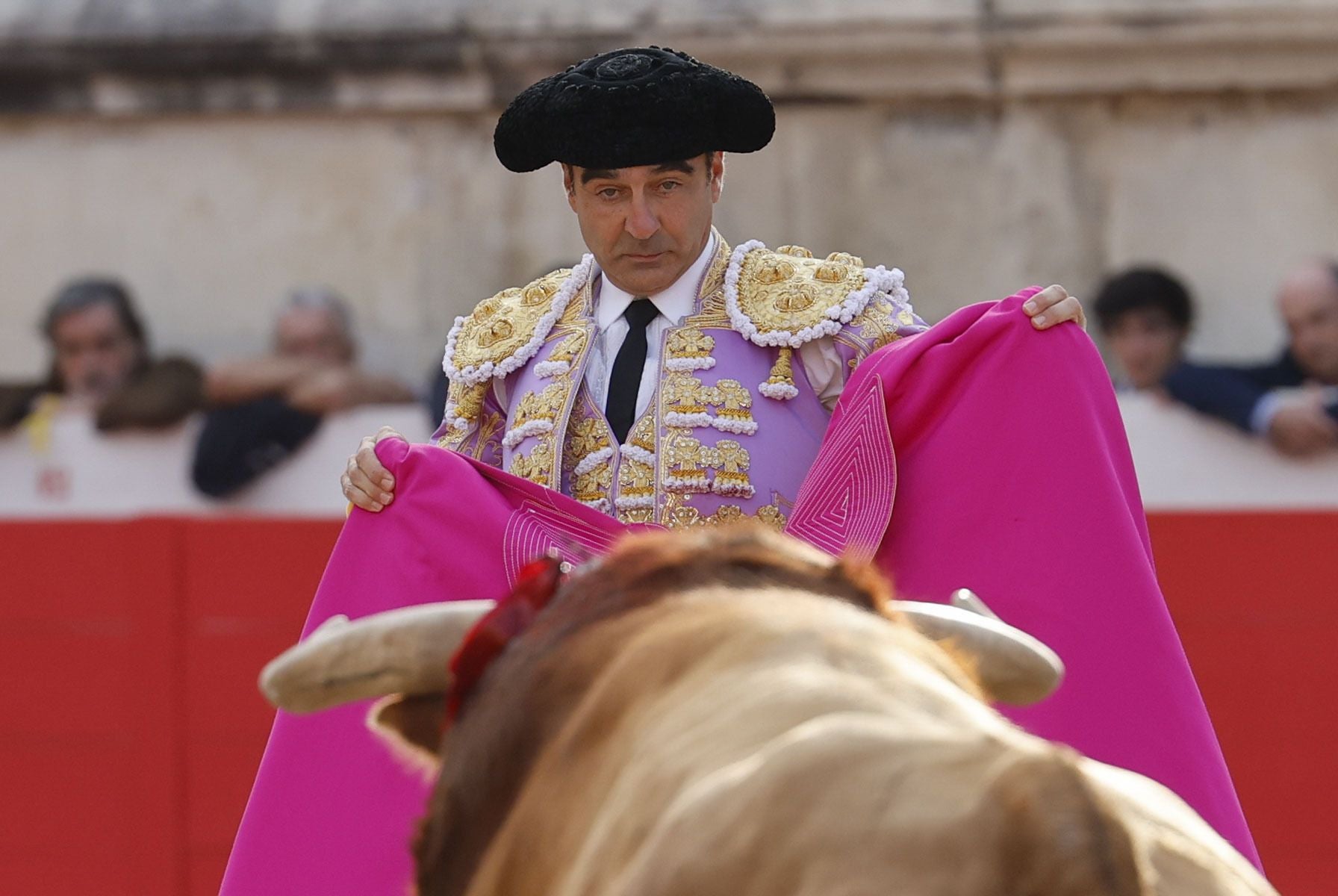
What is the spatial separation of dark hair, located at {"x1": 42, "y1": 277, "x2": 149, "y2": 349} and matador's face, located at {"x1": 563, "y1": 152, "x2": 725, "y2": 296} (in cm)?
359

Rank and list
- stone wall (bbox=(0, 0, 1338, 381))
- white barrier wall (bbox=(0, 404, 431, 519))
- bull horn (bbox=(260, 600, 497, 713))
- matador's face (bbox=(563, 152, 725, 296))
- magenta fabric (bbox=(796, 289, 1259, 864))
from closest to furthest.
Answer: bull horn (bbox=(260, 600, 497, 713)) → magenta fabric (bbox=(796, 289, 1259, 864)) → matador's face (bbox=(563, 152, 725, 296)) → white barrier wall (bbox=(0, 404, 431, 519)) → stone wall (bbox=(0, 0, 1338, 381))

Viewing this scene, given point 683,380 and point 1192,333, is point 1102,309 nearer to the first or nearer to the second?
point 1192,333

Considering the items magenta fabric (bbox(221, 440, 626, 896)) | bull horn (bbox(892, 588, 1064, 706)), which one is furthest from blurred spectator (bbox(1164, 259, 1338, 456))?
bull horn (bbox(892, 588, 1064, 706))

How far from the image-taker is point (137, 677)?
4977 millimetres

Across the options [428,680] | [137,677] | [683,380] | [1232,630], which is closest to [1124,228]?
[1232,630]

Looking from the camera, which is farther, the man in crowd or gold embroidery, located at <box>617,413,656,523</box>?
gold embroidery, located at <box>617,413,656,523</box>

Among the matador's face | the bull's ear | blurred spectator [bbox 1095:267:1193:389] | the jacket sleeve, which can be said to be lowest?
the jacket sleeve

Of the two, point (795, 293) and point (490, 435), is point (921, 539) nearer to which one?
point (795, 293)

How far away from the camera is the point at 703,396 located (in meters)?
2.59

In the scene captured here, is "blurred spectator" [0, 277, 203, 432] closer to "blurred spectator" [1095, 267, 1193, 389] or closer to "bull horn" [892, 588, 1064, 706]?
"blurred spectator" [1095, 267, 1193, 389]

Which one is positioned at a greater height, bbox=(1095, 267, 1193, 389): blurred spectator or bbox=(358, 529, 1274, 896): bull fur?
bbox=(358, 529, 1274, 896): bull fur

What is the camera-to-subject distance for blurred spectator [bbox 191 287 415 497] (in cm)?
556

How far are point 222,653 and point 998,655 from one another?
3667 millimetres

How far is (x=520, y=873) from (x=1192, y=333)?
5014 mm
